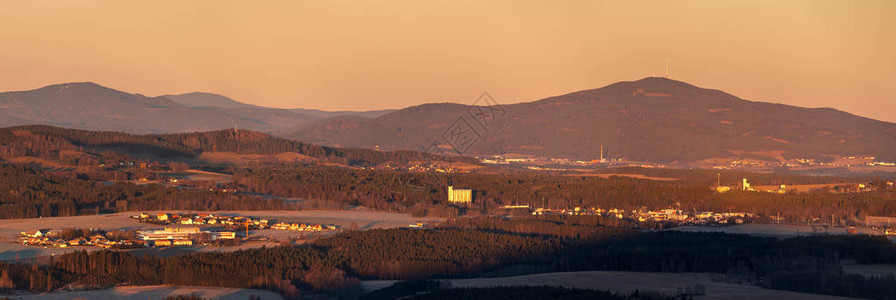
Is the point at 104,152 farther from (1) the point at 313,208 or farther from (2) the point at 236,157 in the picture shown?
(1) the point at 313,208

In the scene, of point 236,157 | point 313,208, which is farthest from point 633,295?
point 236,157

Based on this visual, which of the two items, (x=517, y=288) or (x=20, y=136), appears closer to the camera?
(x=517, y=288)

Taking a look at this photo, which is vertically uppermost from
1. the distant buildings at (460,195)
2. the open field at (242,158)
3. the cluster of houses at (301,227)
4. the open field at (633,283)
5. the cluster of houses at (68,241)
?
Result: the open field at (242,158)

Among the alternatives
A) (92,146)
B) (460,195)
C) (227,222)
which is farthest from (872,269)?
(92,146)

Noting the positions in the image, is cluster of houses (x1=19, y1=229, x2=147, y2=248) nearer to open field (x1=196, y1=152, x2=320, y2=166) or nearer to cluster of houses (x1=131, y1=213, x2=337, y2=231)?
cluster of houses (x1=131, y1=213, x2=337, y2=231)

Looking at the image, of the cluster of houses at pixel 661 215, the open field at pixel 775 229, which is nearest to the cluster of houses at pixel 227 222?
the cluster of houses at pixel 661 215

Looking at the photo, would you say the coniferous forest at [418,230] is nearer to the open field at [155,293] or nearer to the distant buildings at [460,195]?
the open field at [155,293]

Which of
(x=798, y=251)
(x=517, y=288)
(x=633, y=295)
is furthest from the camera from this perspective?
(x=798, y=251)
